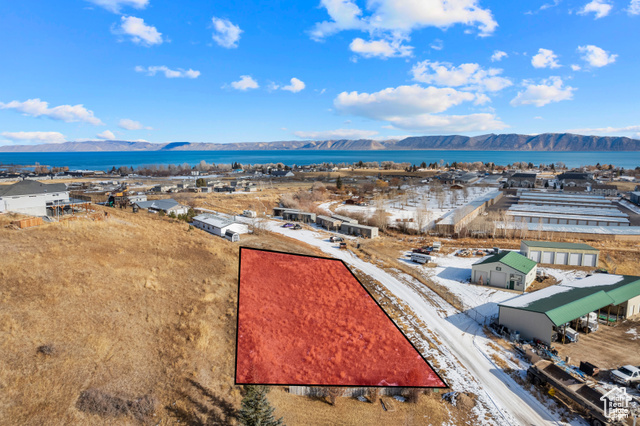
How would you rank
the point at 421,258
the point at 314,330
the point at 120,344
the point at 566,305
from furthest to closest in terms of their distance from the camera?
the point at 421,258 → the point at 566,305 → the point at 120,344 → the point at 314,330

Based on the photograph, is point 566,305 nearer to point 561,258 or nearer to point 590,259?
point 561,258

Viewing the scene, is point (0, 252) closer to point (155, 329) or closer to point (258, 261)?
point (155, 329)

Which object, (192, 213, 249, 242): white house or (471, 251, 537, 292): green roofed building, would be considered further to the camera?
(192, 213, 249, 242): white house

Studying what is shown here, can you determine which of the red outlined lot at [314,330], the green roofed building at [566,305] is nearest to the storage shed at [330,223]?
the green roofed building at [566,305]

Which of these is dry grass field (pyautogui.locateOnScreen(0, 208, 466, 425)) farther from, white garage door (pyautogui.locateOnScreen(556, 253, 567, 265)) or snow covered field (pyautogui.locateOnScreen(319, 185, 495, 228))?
snow covered field (pyautogui.locateOnScreen(319, 185, 495, 228))

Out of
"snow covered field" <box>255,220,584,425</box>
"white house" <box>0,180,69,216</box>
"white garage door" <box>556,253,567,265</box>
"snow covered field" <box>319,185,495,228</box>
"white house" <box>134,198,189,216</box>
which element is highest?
"white house" <box>0,180,69,216</box>

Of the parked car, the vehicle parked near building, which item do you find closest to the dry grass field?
the vehicle parked near building

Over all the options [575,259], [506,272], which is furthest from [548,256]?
[506,272]

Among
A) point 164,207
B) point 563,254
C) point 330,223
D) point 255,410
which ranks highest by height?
point 164,207
